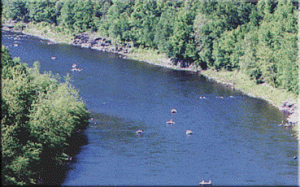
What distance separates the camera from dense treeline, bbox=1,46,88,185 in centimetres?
4694

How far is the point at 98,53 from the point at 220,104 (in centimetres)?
6873

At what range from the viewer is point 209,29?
427ft

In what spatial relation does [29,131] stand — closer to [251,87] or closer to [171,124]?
[171,124]

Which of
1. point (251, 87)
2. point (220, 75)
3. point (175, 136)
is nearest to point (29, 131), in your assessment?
point (175, 136)

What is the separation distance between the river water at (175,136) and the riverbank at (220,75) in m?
2.80

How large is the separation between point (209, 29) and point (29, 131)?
289ft

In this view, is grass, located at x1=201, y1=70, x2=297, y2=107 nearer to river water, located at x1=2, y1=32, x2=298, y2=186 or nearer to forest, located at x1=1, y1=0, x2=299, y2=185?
forest, located at x1=1, y1=0, x2=299, y2=185

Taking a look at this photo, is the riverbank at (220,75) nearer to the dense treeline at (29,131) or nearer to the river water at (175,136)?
the river water at (175,136)

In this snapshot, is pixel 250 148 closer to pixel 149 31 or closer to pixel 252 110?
pixel 252 110

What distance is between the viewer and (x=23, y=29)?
652 ft

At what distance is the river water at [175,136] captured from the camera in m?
60.3

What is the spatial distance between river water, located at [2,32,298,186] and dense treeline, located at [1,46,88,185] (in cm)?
447

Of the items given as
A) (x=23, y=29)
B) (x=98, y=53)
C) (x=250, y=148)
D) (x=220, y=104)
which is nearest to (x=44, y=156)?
(x=250, y=148)

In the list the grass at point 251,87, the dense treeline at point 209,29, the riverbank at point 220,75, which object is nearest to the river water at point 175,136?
the riverbank at point 220,75
